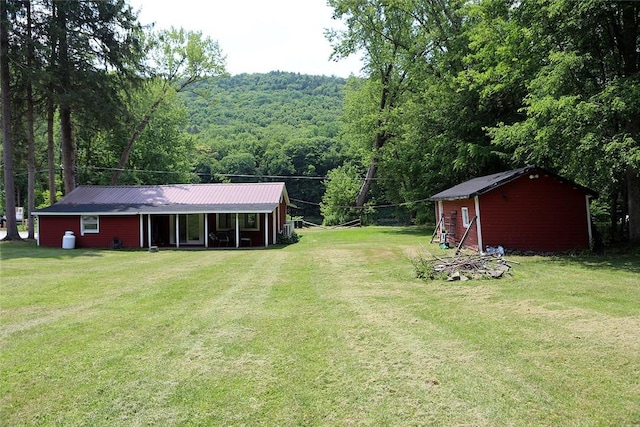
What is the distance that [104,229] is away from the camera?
20578 millimetres

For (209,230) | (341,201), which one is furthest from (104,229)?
(341,201)

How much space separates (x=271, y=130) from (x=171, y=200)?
5307cm

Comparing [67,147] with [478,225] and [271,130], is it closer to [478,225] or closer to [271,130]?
[478,225]

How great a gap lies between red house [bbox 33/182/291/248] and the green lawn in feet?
36.9

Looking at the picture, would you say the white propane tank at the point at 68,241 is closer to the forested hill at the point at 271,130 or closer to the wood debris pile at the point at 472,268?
the wood debris pile at the point at 472,268

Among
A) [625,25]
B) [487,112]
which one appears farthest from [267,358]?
[487,112]

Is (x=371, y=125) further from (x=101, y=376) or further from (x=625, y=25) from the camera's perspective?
(x=101, y=376)

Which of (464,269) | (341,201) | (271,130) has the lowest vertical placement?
(464,269)

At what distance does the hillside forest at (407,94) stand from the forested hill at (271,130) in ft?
64.4

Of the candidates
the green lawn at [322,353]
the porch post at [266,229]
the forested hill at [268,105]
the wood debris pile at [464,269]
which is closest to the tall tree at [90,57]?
the porch post at [266,229]

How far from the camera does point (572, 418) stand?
10.9 feet

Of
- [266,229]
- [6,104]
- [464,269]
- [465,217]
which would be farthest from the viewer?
[6,104]

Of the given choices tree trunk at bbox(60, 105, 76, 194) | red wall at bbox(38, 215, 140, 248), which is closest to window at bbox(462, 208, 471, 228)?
red wall at bbox(38, 215, 140, 248)

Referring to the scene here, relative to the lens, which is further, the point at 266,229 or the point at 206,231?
the point at 206,231
